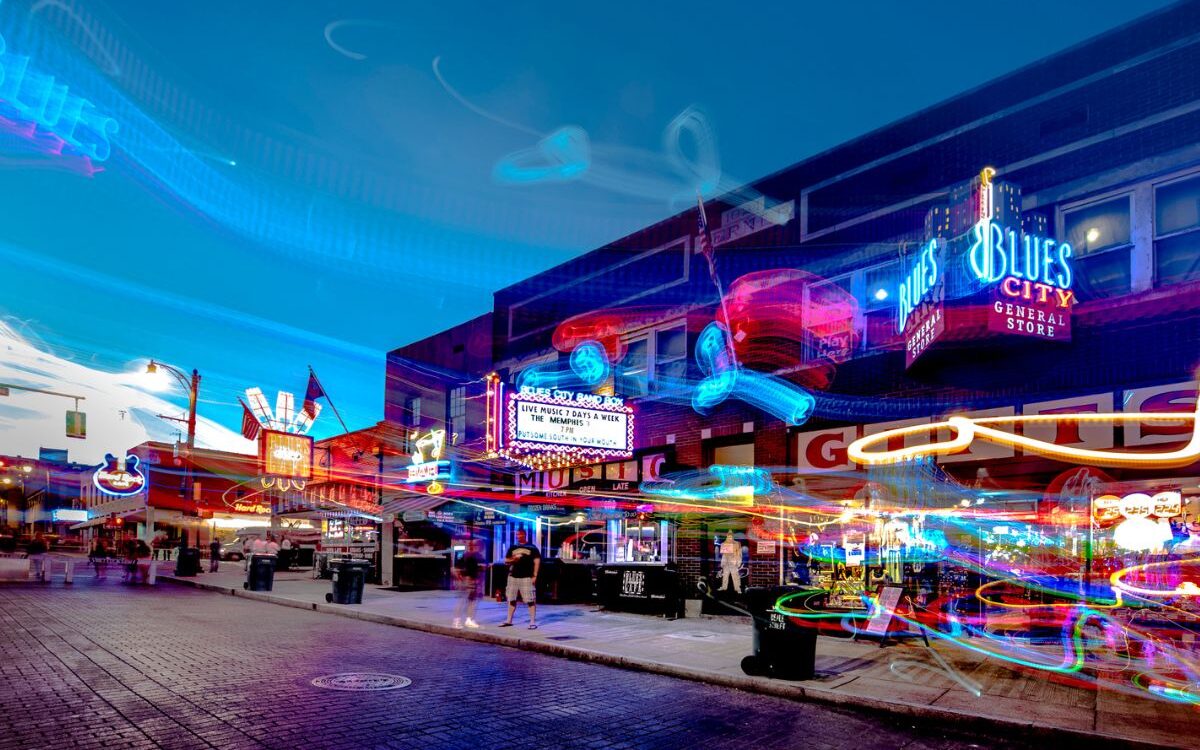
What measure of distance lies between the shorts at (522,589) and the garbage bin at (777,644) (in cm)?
617

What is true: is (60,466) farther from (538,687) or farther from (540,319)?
(538,687)

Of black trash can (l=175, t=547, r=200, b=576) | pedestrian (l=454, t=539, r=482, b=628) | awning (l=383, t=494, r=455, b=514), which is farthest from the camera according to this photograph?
black trash can (l=175, t=547, r=200, b=576)

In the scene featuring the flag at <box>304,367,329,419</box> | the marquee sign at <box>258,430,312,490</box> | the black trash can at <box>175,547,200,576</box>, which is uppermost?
the flag at <box>304,367,329,419</box>

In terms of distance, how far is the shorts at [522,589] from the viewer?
51.4 feet

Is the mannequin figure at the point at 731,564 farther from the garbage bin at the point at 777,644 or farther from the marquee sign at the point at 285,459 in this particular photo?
the marquee sign at the point at 285,459

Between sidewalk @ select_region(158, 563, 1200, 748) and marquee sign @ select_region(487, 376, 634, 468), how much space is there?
4669mm

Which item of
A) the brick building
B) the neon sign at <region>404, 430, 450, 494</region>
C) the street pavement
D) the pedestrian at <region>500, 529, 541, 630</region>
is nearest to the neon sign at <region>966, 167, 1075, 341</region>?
the brick building

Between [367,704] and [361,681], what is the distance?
1441 millimetres

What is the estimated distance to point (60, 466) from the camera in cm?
11869

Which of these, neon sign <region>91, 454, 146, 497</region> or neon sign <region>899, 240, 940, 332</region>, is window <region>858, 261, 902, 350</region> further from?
neon sign <region>91, 454, 146, 497</region>

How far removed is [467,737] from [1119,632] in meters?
11.3

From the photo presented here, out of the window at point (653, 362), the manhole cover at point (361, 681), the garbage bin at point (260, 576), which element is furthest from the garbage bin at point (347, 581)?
the manhole cover at point (361, 681)

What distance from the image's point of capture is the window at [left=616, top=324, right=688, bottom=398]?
2288 cm

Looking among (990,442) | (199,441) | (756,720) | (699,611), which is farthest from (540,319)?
(199,441)
